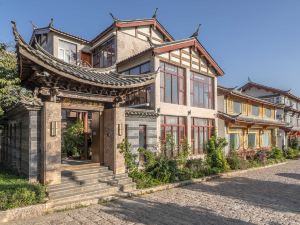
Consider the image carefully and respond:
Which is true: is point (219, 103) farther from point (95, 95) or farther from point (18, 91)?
point (18, 91)

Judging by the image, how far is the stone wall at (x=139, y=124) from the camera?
1206 cm

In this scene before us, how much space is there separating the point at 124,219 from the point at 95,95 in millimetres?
5310

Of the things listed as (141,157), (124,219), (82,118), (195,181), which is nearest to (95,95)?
(141,157)

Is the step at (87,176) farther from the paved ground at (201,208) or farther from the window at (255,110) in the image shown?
the window at (255,110)

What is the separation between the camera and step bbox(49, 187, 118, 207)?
825 centimetres

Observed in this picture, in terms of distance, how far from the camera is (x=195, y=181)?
12453mm

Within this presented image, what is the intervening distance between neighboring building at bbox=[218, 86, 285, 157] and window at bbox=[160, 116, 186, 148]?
166 inches

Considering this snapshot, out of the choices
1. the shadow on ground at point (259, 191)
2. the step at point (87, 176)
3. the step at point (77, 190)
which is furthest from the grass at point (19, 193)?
the shadow on ground at point (259, 191)

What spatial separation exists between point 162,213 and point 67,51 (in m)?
15.2

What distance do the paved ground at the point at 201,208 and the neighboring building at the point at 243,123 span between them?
25.7ft

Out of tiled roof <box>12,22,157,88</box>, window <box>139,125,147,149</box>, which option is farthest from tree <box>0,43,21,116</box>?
window <box>139,125,147,149</box>

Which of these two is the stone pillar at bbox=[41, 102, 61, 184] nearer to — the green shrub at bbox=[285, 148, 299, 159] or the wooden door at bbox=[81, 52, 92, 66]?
the wooden door at bbox=[81, 52, 92, 66]

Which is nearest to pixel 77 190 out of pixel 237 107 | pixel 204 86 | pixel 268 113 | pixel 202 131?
pixel 202 131

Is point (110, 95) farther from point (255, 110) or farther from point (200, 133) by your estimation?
point (255, 110)
